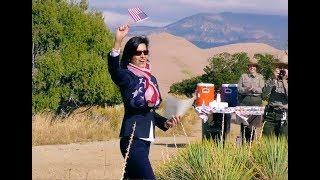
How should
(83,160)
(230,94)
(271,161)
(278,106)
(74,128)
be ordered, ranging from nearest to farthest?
(271,161) < (278,106) < (230,94) < (83,160) < (74,128)

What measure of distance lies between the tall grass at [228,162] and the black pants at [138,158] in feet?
2.06

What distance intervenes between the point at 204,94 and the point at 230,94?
38 centimetres

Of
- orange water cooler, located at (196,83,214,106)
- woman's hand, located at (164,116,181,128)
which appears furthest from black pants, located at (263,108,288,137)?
woman's hand, located at (164,116,181,128)

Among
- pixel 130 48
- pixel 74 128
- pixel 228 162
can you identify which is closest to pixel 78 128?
pixel 74 128

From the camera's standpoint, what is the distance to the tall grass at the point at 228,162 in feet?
18.1

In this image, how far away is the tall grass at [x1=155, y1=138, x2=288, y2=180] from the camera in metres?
5.52

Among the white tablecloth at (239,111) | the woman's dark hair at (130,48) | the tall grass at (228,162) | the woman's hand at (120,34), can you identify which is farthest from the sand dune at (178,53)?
the woman's hand at (120,34)

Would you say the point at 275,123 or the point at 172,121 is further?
the point at 275,123

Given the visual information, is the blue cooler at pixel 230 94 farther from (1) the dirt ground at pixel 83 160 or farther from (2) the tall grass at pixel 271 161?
(2) the tall grass at pixel 271 161

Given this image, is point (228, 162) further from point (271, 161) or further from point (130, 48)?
point (130, 48)

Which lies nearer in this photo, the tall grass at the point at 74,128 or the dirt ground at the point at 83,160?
the dirt ground at the point at 83,160

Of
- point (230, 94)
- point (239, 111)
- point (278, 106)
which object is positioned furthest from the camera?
point (230, 94)

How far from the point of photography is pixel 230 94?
909 centimetres
